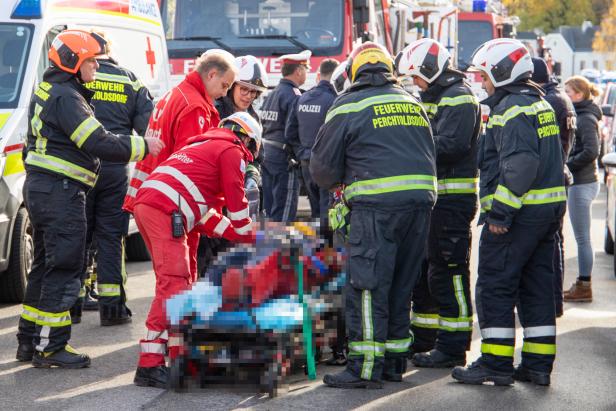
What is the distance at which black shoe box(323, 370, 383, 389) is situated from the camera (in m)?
6.40

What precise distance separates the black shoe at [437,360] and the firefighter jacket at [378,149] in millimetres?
1194

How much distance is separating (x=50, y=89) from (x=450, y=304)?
2.85 metres

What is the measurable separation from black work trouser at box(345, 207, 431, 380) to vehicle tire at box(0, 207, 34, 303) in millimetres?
3295

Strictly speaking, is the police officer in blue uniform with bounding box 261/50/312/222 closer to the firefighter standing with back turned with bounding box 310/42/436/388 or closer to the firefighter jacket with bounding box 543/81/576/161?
the firefighter jacket with bounding box 543/81/576/161

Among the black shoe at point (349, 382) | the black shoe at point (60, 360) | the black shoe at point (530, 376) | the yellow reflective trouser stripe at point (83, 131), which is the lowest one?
the black shoe at point (530, 376)

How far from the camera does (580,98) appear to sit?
980 centimetres

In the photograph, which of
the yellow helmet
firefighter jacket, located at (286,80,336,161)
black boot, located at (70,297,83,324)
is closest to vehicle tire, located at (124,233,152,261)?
firefighter jacket, located at (286,80,336,161)

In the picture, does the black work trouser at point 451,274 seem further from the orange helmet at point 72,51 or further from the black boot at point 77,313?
the black boot at point 77,313

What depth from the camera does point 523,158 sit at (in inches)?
251

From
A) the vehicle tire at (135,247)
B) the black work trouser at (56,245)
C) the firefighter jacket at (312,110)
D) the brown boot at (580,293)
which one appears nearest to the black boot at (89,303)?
the black work trouser at (56,245)

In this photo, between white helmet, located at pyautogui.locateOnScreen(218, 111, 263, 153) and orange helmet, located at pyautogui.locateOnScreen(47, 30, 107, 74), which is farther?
orange helmet, located at pyautogui.locateOnScreen(47, 30, 107, 74)

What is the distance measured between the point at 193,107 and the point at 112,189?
1.45m

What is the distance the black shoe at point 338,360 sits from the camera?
7023 mm

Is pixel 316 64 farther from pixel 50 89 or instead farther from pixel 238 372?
pixel 238 372
